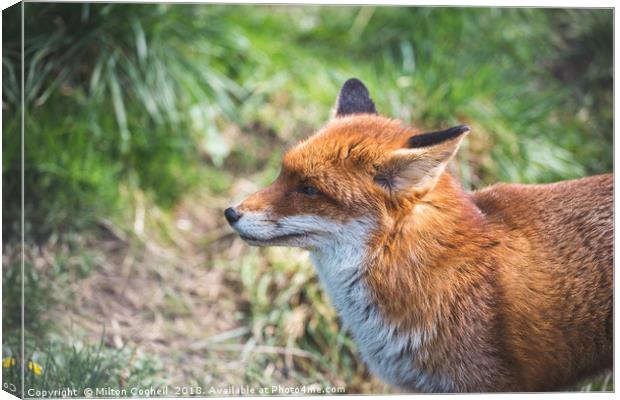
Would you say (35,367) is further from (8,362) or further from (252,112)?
(252,112)

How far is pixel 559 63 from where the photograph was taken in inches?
278

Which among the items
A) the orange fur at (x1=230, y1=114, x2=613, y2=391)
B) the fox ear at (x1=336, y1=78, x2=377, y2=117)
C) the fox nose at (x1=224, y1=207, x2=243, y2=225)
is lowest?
the orange fur at (x1=230, y1=114, x2=613, y2=391)

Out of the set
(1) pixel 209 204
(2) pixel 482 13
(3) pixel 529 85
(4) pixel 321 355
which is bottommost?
(4) pixel 321 355

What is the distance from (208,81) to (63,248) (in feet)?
6.23

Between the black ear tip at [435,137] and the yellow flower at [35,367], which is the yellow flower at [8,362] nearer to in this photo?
the yellow flower at [35,367]

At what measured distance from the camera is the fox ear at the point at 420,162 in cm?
377

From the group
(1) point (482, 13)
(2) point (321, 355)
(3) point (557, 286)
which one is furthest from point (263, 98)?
(3) point (557, 286)

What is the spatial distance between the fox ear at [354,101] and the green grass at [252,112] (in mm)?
1932

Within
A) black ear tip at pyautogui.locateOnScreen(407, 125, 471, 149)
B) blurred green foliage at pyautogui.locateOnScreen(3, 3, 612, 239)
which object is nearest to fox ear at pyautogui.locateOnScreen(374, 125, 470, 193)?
black ear tip at pyautogui.locateOnScreen(407, 125, 471, 149)

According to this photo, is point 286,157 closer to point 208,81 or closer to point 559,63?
point 208,81

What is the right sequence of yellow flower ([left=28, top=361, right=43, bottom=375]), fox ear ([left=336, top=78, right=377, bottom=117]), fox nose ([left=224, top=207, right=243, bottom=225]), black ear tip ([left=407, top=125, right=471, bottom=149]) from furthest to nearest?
fox ear ([left=336, top=78, right=377, bottom=117]) < yellow flower ([left=28, top=361, right=43, bottom=375]) < fox nose ([left=224, top=207, right=243, bottom=225]) < black ear tip ([left=407, top=125, right=471, bottom=149])

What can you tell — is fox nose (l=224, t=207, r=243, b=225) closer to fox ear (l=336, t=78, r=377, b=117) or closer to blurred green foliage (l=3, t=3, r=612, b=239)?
fox ear (l=336, t=78, r=377, b=117)

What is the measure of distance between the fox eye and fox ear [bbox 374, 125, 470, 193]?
0.32 m

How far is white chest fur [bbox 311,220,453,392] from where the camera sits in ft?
13.5
